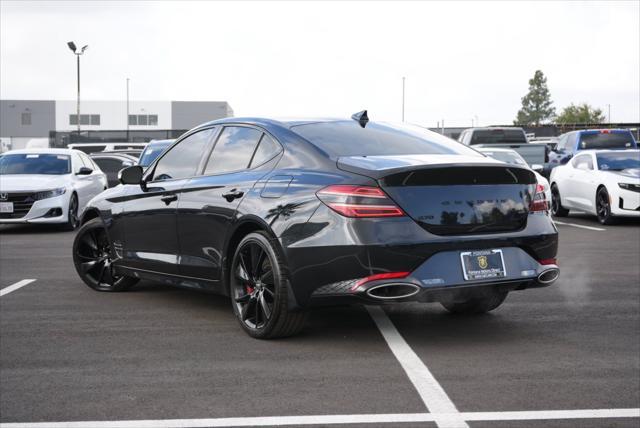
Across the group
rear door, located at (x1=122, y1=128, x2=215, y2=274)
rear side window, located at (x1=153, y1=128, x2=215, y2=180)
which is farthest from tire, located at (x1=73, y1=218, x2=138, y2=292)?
rear side window, located at (x1=153, y1=128, x2=215, y2=180)

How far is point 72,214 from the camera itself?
685 inches

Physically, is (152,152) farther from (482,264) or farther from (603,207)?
(482,264)

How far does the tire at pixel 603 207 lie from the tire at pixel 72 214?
9.75m

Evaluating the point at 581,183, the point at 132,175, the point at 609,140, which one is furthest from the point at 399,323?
the point at 609,140

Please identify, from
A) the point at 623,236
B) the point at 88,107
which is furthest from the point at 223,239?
the point at 88,107

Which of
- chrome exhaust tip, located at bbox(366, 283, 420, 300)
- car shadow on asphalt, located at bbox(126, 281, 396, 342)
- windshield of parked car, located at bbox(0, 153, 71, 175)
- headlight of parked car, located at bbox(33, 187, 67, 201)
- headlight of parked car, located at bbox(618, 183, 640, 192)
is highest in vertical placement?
windshield of parked car, located at bbox(0, 153, 71, 175)

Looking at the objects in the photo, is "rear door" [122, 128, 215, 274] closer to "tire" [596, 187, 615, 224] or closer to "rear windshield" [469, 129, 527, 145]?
"tire" [596, 187, 615, 224]

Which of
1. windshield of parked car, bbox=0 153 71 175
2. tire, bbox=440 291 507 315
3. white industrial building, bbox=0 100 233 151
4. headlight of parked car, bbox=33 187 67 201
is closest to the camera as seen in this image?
tire, bbox=440 291 507 315

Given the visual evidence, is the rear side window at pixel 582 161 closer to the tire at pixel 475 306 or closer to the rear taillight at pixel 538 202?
the tire at pixel 475 306

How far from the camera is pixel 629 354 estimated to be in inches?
242

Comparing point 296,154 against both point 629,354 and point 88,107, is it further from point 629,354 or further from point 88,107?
point 88,107

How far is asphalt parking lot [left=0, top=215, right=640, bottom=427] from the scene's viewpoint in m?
4.80

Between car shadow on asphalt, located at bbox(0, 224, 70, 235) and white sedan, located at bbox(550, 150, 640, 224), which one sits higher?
white sedan, located at bbox(550, 150, 640, 224)

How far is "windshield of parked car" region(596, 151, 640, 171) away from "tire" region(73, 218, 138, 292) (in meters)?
12.3
